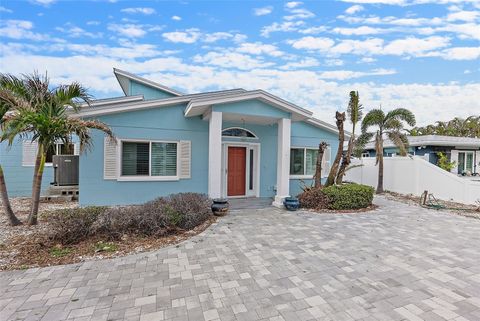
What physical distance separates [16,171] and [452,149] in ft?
88.1

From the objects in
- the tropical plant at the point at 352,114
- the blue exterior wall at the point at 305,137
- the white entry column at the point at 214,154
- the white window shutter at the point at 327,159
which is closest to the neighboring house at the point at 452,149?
the white window shutter at the point at 327,159

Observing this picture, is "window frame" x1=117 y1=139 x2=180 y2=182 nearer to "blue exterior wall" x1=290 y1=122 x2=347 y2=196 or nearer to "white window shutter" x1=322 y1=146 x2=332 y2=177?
"blue exterior wall" x1=290 y1=122 x2=347 y2=196

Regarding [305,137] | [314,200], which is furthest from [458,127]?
[314,200]

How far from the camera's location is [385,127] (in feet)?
43.9

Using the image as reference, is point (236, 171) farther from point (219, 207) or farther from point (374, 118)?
point (374, 118)

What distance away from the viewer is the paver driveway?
2.91 meters

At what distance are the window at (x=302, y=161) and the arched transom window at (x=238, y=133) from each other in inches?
86.5

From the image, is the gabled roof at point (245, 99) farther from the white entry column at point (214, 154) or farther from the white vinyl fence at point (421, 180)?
the white vinyl fence at point (421, 180)

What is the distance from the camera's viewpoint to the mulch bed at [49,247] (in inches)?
165

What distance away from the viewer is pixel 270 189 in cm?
1057

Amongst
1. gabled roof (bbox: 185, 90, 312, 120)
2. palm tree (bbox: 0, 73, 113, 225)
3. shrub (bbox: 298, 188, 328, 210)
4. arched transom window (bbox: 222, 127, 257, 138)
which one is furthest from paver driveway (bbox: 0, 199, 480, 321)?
arched transom window (bbox: 222, 127, 257, 138)

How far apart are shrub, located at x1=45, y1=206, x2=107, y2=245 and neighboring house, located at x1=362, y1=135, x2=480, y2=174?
59.4ft

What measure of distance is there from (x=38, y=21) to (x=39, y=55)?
86.0 inches

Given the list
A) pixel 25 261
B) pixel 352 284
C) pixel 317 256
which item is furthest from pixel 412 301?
pixel 25 261
